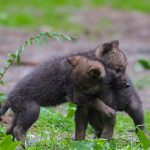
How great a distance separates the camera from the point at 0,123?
9.37 m

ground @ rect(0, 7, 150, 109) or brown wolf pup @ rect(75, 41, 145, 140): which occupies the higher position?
ground @ rect(0, 7, 150, 109)

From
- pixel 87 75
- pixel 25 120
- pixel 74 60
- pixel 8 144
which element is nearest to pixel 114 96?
pixel 87 75

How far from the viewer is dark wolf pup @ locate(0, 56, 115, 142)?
27.2ft

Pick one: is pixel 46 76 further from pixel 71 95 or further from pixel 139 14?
pixel 139 14

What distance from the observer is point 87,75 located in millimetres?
8273

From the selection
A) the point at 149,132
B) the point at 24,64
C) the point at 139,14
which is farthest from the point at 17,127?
the point at 139,14

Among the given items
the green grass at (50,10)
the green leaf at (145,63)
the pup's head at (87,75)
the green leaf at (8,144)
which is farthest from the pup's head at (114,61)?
the green grass at (50,10)

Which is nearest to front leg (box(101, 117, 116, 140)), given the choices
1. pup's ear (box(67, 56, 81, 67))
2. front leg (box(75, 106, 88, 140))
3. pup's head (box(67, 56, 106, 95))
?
front leg (box(75, 106, 88, 140))

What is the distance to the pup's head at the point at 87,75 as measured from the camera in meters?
8.24

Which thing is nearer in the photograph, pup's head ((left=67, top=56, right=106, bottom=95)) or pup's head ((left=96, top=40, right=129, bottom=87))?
pup's head ((left=67, top=56, right=106, bottom=95))

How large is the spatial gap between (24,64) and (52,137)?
25.2 ft

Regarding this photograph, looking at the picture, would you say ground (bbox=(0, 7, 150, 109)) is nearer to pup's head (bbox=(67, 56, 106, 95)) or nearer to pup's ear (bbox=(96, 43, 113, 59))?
pup's ear (bbox=(96, 43, 113, 59))

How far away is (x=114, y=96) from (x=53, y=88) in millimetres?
704

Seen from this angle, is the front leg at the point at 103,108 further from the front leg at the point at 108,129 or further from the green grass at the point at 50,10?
the green grass at the point at 50,10
